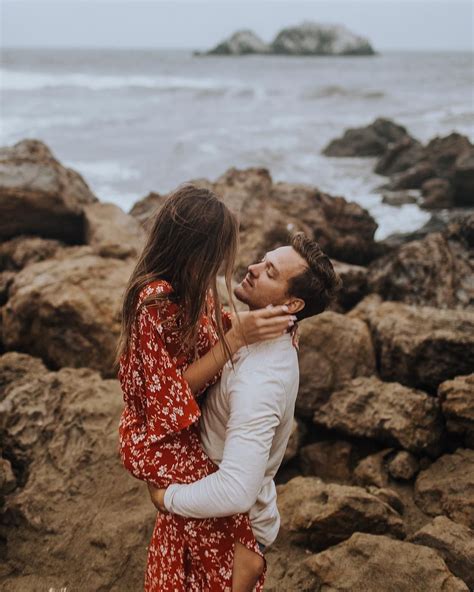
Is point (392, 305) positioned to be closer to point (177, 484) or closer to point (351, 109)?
→ point (177, 484)

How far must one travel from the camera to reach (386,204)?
13.4m

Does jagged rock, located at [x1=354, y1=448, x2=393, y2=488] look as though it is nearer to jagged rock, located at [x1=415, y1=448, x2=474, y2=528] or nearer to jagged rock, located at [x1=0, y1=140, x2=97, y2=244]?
jagged rock, located at [x1=415, y1=448, x2=474, y2=528]

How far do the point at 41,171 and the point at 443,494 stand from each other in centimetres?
529

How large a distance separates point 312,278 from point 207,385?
500 mm

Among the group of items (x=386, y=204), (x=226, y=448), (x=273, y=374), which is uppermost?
(x=273, y=374)

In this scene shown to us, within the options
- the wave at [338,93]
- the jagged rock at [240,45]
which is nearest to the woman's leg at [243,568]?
the wave at [338,93]

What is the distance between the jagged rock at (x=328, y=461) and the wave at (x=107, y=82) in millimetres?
35368

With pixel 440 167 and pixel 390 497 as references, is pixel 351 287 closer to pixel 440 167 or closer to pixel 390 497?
pixel 390 497

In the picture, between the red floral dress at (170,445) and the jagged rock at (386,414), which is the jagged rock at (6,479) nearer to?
the red floral dress at (170,445)

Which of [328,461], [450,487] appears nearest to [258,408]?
[450,487]

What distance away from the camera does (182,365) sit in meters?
2.14

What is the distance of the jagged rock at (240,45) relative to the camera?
93188mm

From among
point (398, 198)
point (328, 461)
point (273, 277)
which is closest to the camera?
point (273, 277)

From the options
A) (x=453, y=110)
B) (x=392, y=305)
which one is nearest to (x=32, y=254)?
(x=392, y=305)
